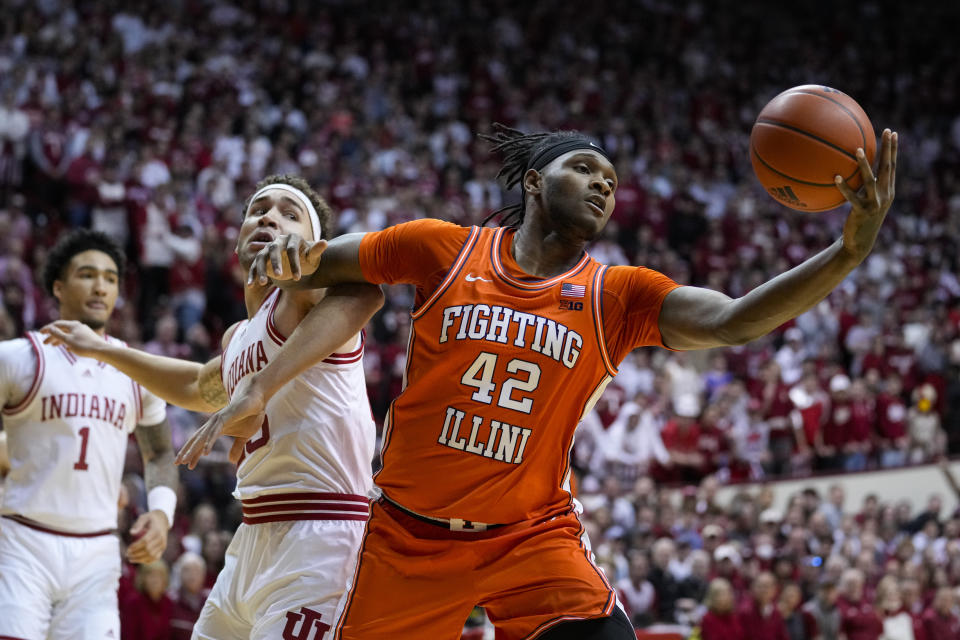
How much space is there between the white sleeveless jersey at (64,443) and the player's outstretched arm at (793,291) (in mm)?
2917

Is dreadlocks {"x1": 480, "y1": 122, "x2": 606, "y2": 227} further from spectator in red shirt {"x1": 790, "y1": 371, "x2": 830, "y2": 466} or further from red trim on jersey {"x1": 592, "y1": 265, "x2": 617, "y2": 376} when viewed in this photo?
spectator in red shirt {"x1": 790, "y1": 371, "x2": 830, "y2": 466}

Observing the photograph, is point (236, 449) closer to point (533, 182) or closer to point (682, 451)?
point (533, 182)

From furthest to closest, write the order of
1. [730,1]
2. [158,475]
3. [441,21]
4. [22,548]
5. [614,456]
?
[730,1], [441,21], [614,456], [158,475], [22,548]

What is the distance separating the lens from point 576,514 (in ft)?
12.3

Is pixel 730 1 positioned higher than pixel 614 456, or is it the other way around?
pixel 730 1

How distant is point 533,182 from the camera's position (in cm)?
401

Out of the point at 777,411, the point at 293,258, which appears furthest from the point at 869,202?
the point at 777,411

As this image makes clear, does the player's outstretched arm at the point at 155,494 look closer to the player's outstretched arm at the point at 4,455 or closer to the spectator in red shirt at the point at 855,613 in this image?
the player's outstretched arm at the point at 4,455

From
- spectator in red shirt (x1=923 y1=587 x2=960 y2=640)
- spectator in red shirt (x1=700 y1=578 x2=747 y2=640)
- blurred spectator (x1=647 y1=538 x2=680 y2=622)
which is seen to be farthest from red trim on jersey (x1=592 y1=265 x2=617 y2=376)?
spectator in red shirt (x1=923 y1=587 x2=960 y2=640)

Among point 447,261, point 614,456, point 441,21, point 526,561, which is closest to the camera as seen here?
point 526,561

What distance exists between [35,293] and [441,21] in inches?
431

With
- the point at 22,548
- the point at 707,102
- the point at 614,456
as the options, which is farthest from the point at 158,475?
the point at 707,102

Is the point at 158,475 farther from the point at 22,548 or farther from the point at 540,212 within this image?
the point at 540,212

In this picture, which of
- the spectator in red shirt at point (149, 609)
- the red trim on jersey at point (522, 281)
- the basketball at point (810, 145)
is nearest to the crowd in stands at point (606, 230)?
the spectator in red shirt at point (149, 609)
